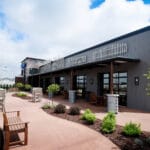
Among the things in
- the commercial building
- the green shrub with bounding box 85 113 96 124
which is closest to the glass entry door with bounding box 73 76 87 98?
the commercial building

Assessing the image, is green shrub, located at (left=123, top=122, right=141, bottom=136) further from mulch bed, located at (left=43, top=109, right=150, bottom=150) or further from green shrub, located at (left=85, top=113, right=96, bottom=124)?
green shrub, located at (left=85, top=113, right=96, bottom=124)

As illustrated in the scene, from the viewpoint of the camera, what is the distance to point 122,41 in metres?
15.1

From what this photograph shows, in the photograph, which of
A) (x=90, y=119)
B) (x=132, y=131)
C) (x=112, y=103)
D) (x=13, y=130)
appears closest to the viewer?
(x=13, y=130)

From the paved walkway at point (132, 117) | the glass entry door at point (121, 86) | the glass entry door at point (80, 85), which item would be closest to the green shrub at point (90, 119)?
the paved walkway at point (132, 117)

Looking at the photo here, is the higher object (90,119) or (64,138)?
(90,119)

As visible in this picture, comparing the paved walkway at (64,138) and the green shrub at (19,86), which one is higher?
the green shrub at (19,86)

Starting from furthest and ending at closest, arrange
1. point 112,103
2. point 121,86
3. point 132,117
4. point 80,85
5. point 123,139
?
point 80,85 < point 121,86 < point 112,103 < point 132,117 < point 123,139

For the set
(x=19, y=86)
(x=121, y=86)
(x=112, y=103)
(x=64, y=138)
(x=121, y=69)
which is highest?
(x=121, y=69)

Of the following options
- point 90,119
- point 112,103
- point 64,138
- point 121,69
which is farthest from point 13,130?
point 121,69

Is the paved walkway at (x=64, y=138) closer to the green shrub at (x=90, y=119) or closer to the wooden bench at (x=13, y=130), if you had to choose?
the wooden bench at (x=13, y=130)

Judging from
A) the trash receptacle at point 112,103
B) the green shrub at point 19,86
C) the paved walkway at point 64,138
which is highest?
the green shrub at point 19,86

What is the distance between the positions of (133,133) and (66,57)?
20560mm

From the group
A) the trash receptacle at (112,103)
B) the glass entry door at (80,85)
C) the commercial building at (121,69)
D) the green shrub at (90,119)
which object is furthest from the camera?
the glass entry door at (80,85)

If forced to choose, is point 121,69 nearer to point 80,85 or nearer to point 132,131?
point 80,85
